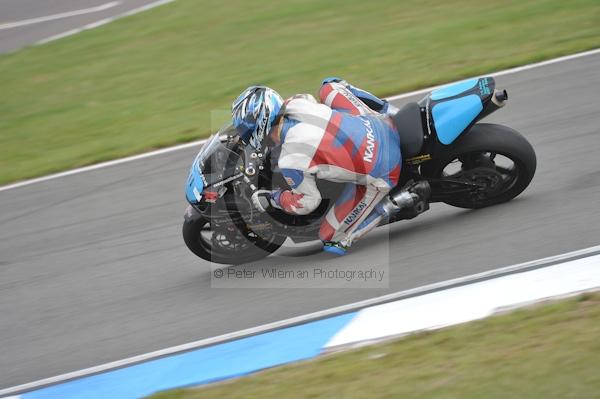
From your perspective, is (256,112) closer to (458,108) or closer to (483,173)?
(458,108)

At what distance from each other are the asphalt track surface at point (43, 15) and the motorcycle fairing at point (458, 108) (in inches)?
437

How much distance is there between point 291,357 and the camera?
523cm

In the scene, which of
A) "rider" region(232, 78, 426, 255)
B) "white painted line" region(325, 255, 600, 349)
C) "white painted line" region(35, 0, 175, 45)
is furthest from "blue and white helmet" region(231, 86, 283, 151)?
"white painted line" region(35, 0, 175, 45)

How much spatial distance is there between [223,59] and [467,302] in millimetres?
8082

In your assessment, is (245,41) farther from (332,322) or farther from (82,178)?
(332,322)

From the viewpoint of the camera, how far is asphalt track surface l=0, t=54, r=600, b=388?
5914mm

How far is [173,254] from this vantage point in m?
7.13

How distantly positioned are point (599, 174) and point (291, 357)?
133 inches

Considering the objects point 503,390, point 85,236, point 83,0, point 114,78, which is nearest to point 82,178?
point 85,236

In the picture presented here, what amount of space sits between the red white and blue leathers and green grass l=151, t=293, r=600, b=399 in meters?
1.50

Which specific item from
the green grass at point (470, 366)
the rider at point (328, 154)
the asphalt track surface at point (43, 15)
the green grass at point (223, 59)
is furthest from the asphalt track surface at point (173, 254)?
the asphalt track surface at point (43, 15)

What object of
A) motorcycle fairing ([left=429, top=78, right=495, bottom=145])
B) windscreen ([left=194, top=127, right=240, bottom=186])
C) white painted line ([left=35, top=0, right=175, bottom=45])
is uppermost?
white painted line ([left=35, top=0, right=175, bottom=45])

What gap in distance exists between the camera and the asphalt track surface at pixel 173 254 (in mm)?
5914

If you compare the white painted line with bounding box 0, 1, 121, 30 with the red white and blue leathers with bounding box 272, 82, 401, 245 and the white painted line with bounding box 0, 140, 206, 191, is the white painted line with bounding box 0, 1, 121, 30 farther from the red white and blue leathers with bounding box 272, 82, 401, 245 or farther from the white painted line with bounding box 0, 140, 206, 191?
the red white and blue leathers with bounding box 272, 82, 401, 245
